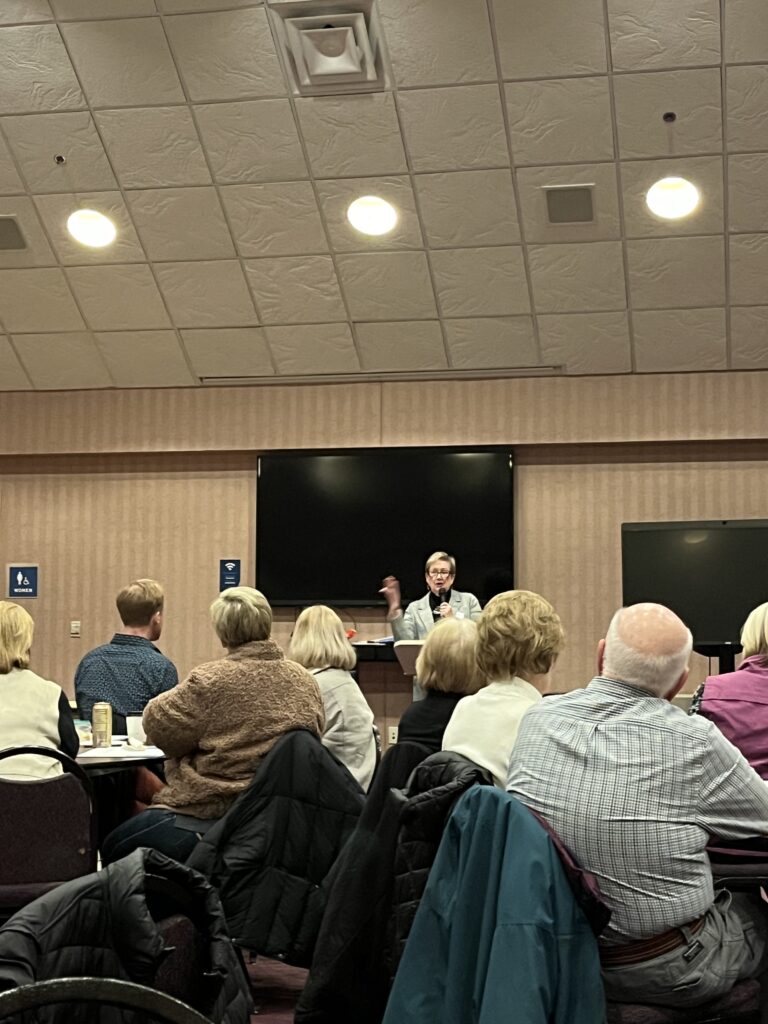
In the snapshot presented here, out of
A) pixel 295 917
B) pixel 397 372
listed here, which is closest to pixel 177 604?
pixel 397 372

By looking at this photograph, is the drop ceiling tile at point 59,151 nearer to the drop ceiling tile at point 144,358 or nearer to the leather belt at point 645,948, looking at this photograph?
the drop ceiling tile at point 144,358

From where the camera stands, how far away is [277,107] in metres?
6.61

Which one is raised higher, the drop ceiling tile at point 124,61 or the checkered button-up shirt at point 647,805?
the drop ceiling tile at point 124,61

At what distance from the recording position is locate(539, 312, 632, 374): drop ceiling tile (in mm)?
7738

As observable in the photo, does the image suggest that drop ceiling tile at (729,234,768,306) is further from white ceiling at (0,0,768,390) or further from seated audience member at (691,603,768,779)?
seated audience member at (691,603,768,779)

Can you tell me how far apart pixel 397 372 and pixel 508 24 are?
264 cm

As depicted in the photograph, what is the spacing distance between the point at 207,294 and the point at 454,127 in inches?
79.3

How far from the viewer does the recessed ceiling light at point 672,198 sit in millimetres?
Result: 6859

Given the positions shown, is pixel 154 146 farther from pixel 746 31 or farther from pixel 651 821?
pixel 651 821

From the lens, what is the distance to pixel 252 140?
6812mm

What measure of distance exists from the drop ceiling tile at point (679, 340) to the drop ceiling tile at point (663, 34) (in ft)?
5.79

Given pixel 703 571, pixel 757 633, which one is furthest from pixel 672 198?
pixel 757 633

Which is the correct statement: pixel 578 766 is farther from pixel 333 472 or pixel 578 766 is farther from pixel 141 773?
pixel 333 472

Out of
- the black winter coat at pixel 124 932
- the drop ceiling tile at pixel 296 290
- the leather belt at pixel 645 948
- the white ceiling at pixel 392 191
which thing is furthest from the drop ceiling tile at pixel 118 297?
the black winter coat at pixel 124 932
